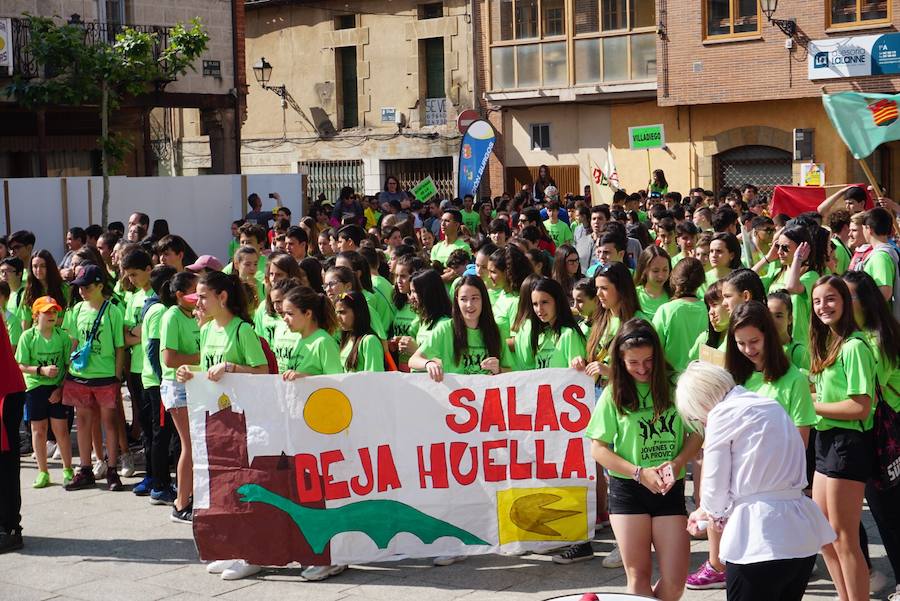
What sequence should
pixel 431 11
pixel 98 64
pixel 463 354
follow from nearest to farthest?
1. pixel 463 354
2. pixel 98 64
3. pixel 431 11

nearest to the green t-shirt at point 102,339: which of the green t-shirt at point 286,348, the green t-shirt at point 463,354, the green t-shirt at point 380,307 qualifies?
the green t-shirt at point 380,307

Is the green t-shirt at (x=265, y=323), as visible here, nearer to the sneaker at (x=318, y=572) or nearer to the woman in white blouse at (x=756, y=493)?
the sneaker at (x=318, y=572)

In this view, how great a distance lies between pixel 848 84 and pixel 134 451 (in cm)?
1928

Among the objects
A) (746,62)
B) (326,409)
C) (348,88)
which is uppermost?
(348,88)

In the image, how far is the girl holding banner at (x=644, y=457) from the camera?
5.88m

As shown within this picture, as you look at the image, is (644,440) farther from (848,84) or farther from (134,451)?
(848,84)

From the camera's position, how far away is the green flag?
13008mm

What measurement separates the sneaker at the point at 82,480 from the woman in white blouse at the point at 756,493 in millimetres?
6305

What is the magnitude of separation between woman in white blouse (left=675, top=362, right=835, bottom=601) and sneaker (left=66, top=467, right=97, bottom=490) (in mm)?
6305

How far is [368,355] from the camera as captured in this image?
7824 millimetres

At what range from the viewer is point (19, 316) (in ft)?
35.1

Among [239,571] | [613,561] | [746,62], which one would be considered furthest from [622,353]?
[746,62]

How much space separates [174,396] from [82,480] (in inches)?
70.5

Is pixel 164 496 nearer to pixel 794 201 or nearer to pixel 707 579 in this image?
pixel 707 579
